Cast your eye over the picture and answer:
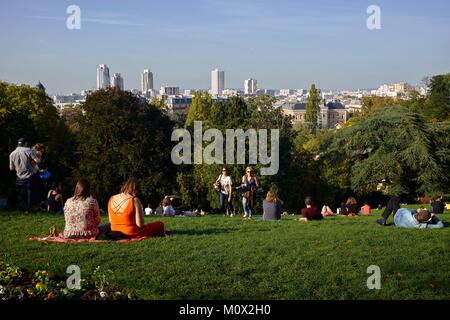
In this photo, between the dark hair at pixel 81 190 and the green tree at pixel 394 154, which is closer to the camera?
the dark hair at pixel 81 190

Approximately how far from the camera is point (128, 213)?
11281 mm

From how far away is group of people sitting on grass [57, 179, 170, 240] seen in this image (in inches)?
441

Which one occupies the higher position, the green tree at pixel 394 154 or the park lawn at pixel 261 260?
the green tree at pixel 394 154

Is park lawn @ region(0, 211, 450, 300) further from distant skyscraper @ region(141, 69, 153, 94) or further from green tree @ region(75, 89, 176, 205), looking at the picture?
distant skyscraper @ region(141, 69, 153, 94)

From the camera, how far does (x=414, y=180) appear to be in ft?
129

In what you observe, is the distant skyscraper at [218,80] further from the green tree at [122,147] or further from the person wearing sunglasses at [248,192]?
the person wearing sunglasses at [248,192]

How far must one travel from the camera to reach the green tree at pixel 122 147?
1539 inches

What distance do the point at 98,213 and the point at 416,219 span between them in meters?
7.13

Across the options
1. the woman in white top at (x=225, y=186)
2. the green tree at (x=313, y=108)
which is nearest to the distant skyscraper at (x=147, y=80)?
the green tree at (x=313, y=108)

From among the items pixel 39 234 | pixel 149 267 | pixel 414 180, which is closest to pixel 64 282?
pixel 149 267

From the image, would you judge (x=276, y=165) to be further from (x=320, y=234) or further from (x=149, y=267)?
(x=149, y=267)

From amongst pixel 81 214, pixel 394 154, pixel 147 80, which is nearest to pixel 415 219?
pixel 81 214

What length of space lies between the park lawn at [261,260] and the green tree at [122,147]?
85.2ft

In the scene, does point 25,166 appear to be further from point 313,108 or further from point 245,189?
point 313,108
